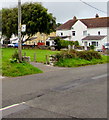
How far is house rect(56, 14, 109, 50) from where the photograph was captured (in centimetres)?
5112

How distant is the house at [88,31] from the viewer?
168ft

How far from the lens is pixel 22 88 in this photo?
9047mm

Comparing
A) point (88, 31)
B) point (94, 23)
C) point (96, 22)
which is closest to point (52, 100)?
point (88, 31)

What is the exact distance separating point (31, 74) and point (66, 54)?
7.01m

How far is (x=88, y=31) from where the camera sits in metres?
54.6

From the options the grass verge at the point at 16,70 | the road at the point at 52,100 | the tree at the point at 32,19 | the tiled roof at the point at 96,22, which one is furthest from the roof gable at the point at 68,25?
the road at the point at 52,100

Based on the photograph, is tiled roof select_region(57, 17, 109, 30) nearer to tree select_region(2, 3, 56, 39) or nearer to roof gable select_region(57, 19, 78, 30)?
roof gable select_region(57, 19, 78, 30)

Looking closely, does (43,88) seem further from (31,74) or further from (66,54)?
(66,54)

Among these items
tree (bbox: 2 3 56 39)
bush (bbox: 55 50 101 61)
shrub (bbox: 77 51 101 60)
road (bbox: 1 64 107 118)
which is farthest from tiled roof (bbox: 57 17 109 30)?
road (bbox: 1 64 107 118)

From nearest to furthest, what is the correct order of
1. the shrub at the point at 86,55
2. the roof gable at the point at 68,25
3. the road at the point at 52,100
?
1. the road at the point at 52,100
2. the shrub at the point at 86,55
3. the roof gable at the point at 68,25

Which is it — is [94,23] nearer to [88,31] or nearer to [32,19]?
[88,31]

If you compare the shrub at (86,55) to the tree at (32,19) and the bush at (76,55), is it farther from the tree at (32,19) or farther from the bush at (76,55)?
the tree at (32,19)

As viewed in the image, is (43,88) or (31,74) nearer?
(43,88)

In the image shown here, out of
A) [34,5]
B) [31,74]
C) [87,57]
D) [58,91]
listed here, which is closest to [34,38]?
[34,5]
